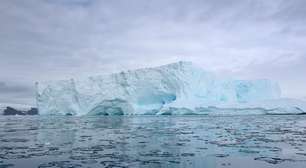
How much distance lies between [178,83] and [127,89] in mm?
5131

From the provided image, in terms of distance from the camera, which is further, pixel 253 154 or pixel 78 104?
pixel 78 104

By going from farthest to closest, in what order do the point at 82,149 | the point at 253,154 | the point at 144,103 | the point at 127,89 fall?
the point at 144,103, the point at 127,89, the point at 82,149, the point at 253,154

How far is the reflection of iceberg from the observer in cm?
3300

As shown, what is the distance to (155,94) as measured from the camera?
35.7 metres

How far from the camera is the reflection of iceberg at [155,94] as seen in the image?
3300 cm

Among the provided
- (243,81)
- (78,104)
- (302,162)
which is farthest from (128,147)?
(243,81)

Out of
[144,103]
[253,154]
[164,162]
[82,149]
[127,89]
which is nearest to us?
[164,162]

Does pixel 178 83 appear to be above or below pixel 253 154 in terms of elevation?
above

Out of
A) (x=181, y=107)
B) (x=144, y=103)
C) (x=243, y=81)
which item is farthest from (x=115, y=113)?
(x=243, y=81)

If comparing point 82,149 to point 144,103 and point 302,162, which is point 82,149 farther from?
point 144,103

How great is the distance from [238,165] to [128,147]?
4130 millimetres

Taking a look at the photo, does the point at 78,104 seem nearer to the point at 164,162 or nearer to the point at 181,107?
the point at 181,107

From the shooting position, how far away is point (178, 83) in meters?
33.9

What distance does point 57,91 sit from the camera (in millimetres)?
35125
